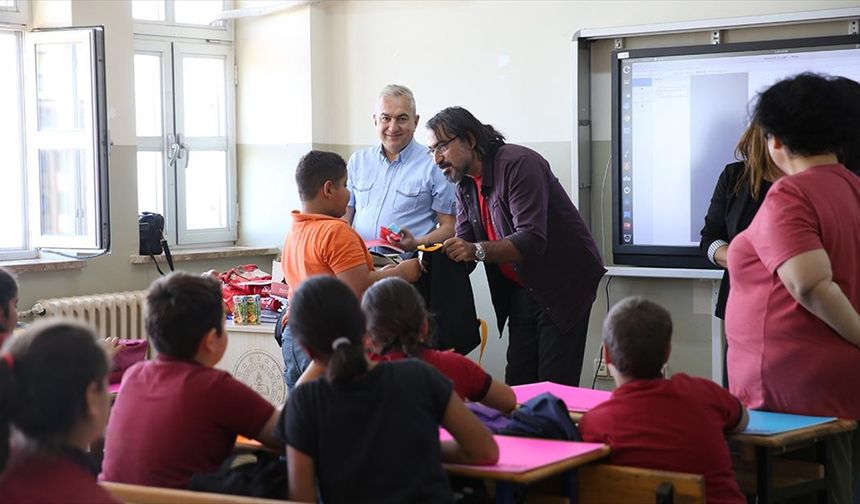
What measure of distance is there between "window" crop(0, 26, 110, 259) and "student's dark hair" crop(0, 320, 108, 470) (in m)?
3.93

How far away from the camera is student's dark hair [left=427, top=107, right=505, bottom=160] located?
3.99m

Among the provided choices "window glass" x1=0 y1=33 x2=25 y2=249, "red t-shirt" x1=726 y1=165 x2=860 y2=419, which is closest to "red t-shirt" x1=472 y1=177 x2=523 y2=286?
"red t-shirt" x1=726 y1=165 x2=860 y2=419

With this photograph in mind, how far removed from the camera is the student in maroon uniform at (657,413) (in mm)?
2531

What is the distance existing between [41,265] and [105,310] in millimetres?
386

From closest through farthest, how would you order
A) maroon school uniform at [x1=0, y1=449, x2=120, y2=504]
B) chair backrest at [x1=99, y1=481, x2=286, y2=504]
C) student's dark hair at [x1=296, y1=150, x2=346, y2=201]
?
maroon school uniform at [x1=0, y1=449, x2=120, y2=504] → chair backrest at [x1=99, y1=481, x2=286, y2=504] → student's dark hair at [x1=296, y1=150, x2=346, y2=201]

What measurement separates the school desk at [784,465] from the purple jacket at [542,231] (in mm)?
1158

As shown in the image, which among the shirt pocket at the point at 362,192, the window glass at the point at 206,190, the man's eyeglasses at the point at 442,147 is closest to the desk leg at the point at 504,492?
the man's eyeglasses at the point at 442,147

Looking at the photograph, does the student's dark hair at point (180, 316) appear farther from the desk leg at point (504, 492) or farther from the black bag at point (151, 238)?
the black bag at point (151, 238)

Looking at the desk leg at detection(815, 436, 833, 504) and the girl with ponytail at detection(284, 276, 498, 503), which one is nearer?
the girl with ponytail at detection(284, 276, 498, 503)

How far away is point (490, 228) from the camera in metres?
4.22

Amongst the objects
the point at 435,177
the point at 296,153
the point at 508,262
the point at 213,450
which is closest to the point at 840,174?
the point at 508,262

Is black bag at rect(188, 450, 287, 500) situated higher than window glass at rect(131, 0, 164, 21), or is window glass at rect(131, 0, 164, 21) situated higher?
window glass at rect(131, 0, 164, 21)

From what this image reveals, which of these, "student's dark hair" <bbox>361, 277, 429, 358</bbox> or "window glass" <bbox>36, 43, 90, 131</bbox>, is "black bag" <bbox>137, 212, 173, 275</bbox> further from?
"student's dark hair" <bbox>361, 277, 429, 358</bbox>

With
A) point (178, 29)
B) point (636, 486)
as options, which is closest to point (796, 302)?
point (636, 486)
